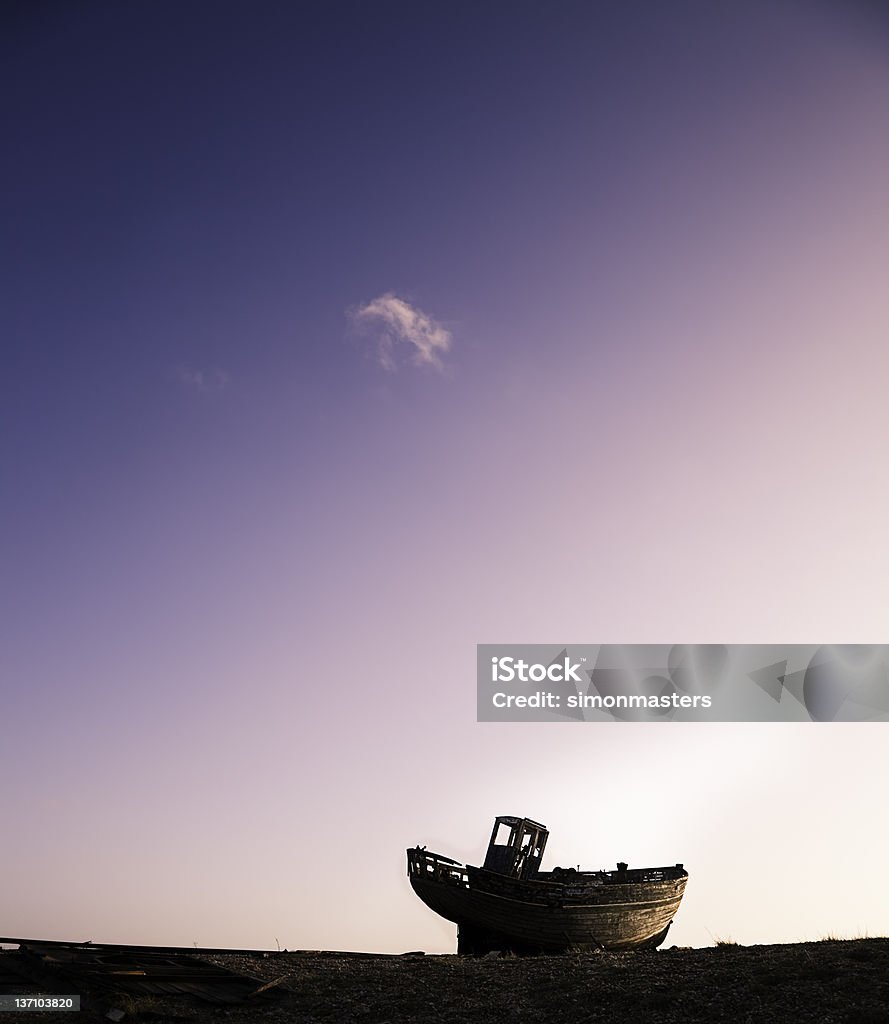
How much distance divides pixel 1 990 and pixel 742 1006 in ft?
47.9

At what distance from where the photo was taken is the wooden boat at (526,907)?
1150 inches

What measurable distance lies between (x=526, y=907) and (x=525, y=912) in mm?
189

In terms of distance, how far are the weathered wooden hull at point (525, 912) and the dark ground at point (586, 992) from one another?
11.7 meters

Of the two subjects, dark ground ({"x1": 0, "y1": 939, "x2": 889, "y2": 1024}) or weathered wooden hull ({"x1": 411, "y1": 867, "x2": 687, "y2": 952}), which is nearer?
dark ground ({"x1": 0, "y1": 939, "x2": 889, "y2": 1024})

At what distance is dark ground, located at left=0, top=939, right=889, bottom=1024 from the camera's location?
42.1 ft

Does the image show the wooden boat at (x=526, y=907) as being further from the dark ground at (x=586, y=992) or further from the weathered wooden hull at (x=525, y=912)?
the dark ground at (x=586, y=992)

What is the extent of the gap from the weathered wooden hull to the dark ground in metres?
11.7

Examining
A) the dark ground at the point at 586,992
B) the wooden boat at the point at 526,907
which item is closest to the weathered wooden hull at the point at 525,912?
the wooden boat at the point at 526,907

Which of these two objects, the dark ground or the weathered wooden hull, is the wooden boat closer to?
the weathered wooden hull

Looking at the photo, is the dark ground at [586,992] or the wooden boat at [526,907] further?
the wooden boat at [526,907]

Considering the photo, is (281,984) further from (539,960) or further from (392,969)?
(539,960)

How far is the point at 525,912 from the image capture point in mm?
29219

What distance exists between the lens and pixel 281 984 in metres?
16.3

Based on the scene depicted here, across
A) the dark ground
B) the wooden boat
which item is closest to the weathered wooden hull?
the wooden boat
